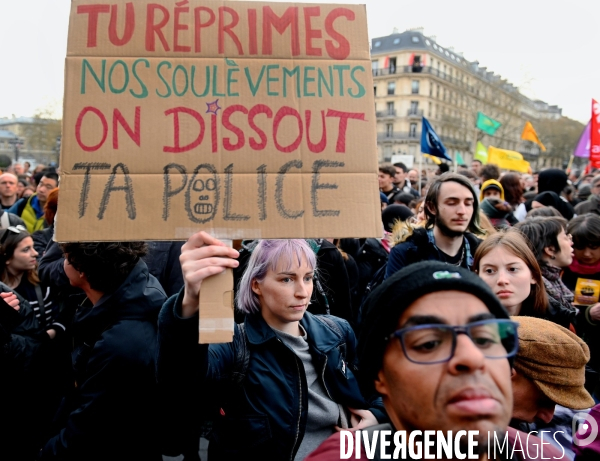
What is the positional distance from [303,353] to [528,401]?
3.17 feet

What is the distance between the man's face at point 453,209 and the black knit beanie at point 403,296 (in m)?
2.12

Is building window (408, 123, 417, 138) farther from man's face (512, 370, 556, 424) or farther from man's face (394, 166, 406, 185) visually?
man's face (512, 370, 556, 424)

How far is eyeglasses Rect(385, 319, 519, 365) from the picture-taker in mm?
1351

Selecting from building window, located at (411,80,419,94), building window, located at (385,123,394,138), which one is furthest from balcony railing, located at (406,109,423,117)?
building window, located at (411,80,419,94)

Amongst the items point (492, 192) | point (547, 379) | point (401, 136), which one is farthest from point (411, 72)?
point (547, 379)

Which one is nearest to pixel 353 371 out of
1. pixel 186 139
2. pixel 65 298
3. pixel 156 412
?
pixel 156 412

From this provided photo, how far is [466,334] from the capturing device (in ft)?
4.45

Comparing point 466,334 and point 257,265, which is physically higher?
point 257,265

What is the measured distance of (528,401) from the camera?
2.01 m

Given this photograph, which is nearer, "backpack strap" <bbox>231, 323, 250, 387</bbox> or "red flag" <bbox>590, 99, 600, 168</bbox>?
"backpack strap" <bbox>231, 323, 250, 387</bbox>

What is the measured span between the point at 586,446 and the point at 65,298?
11.6ft

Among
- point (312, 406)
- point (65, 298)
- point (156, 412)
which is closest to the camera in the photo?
point (312, 406)

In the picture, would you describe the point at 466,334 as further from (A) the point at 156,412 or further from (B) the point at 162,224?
(A) the point at 156,412

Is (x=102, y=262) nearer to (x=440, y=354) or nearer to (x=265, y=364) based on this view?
(x=265, y=364)
